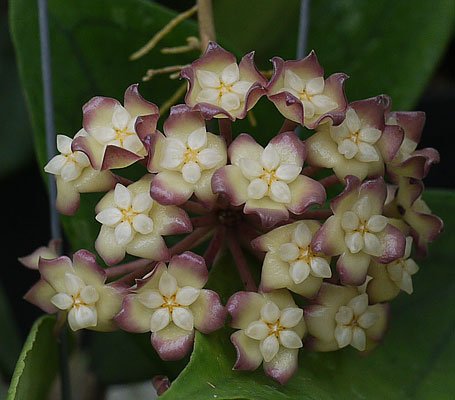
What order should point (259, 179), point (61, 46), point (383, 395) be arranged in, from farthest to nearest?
point (61, 46)
point (383, 395)
point (259, 179)

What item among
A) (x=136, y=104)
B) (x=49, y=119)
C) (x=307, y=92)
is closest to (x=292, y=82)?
(x=307, y=92)

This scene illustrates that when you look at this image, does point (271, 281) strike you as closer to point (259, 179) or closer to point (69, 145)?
point (259, 179)

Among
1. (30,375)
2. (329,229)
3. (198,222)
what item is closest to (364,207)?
(329,229)

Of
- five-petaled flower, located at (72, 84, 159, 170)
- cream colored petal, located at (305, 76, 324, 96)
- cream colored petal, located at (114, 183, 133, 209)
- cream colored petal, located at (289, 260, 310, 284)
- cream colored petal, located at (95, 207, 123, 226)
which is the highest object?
cream colored petal, located at (305, 76, 324, 96)

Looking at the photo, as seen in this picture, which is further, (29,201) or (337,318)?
(29,201)

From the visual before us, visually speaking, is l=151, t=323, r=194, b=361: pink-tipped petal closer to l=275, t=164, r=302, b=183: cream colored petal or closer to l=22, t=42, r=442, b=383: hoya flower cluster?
l=22, t=42, r=442, b=383: hoya flower cluster

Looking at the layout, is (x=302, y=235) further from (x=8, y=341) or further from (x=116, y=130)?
(x=8, y=341)

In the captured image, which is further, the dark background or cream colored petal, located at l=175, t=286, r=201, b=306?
the dark background

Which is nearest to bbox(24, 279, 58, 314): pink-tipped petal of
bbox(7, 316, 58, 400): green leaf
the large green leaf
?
bbox(7, 316, 58, 400): green leaf
